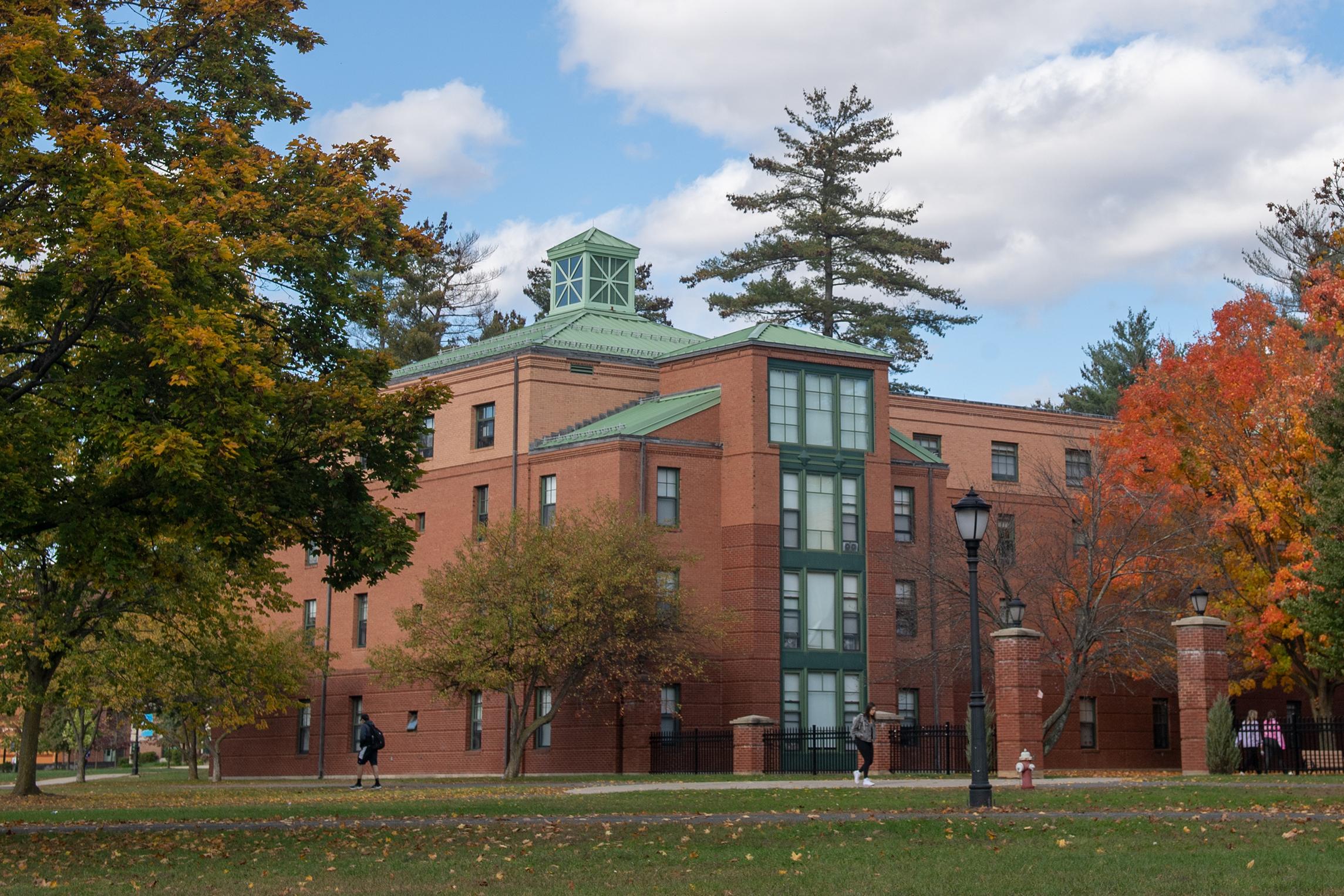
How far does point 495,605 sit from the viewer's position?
137 ft

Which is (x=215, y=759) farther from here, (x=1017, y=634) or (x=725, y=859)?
(x=725, y=859)

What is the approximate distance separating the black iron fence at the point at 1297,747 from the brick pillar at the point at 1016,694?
216 inches

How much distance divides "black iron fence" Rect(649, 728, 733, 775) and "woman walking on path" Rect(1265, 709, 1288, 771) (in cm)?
1402

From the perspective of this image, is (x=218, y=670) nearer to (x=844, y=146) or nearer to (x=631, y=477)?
(x=631, y=477)

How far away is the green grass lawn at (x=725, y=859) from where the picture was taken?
13219 millimetres

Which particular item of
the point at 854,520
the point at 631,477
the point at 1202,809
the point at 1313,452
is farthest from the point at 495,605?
the point at 1202,809

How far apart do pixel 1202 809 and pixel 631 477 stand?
93.0 ft

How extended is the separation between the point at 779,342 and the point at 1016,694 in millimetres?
19758

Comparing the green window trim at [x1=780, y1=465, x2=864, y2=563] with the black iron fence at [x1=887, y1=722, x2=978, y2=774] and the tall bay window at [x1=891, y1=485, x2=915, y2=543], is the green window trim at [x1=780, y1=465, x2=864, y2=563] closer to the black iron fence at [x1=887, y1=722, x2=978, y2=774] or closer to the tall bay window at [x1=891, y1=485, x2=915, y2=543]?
the tall bay window at [x1=891, y1=485, x2=915, y2=543]

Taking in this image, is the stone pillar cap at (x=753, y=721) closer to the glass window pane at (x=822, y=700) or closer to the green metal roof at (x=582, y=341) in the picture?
the glass window pane at (x=822, y=700)

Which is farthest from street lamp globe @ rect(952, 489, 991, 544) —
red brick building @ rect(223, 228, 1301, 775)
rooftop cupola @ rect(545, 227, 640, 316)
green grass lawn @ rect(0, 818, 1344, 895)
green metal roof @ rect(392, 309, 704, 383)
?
rooftop cupola @ rect(545, 227, 640, 316)

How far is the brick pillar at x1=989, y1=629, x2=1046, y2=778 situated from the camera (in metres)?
31.6

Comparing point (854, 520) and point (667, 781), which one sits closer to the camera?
point (667, 781)

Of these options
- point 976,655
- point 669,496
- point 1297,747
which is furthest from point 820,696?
point 976,655
